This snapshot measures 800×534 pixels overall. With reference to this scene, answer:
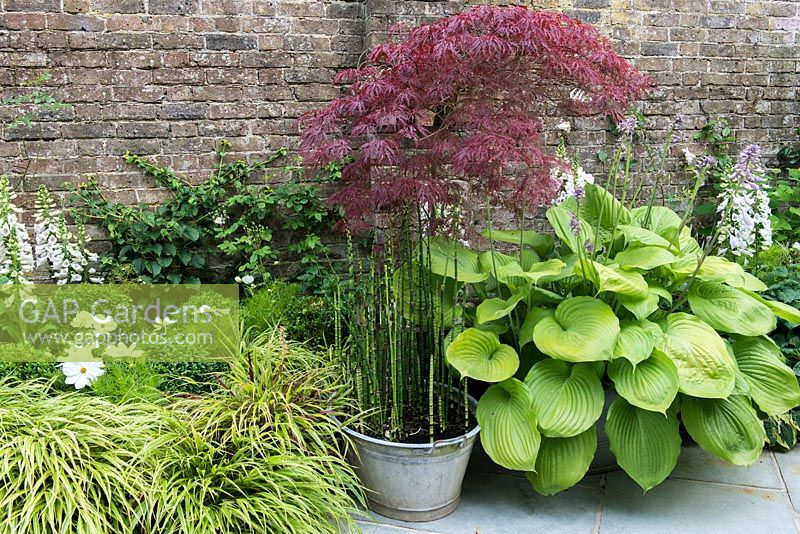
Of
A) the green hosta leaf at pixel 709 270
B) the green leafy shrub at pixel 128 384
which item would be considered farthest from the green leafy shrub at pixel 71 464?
the green hosta leaf at pixel 709 270

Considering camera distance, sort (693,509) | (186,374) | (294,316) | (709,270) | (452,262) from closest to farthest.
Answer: (693,509), (709,270), (452,262), (186,374), (294,316)

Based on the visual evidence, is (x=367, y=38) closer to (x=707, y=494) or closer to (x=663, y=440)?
(x=663, y=440)

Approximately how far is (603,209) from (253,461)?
6.00 feet

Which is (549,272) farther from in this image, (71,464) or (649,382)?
(71,464)

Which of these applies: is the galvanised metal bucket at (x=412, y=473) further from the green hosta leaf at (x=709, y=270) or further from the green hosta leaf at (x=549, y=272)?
the green hosta leaf at (x=709, y=270)

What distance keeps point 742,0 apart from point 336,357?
3.45 m

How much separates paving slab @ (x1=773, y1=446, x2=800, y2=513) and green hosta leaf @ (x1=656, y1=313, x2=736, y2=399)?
0.64 metres

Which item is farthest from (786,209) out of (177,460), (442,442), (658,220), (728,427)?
(177,460)

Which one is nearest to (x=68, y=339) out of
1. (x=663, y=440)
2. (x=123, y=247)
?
(x=123, y=247)

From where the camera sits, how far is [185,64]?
3682mm

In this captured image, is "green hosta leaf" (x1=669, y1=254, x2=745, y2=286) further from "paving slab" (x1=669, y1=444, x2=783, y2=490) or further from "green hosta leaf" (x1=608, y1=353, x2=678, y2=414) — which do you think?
"paving slab" (x1=669, y1=444, x2=783, y2=490)

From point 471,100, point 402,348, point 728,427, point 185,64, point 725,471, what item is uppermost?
point 185,64

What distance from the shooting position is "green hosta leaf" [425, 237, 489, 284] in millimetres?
2730

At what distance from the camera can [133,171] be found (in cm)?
374
